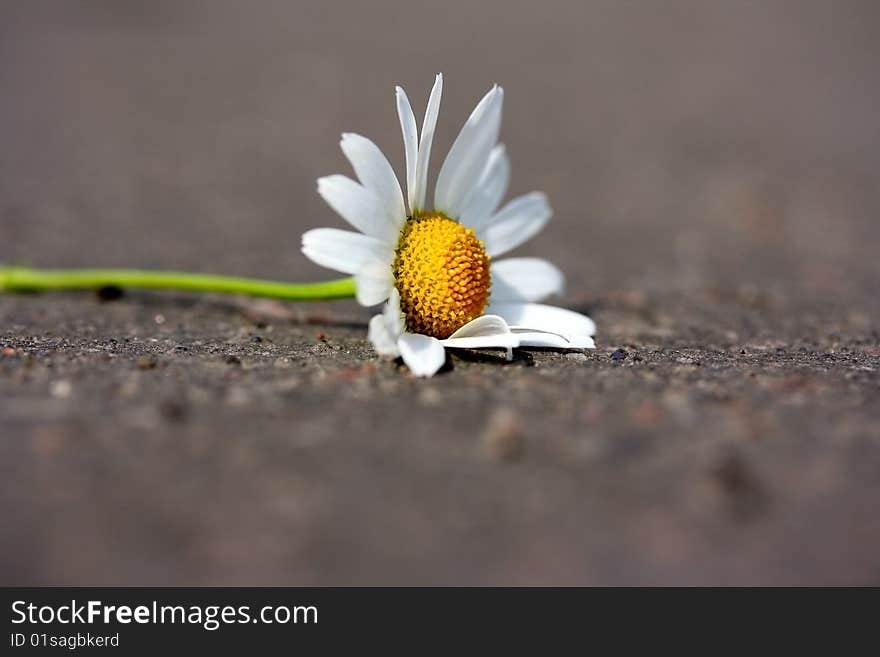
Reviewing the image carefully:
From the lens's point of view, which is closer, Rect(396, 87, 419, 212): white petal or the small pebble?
the small pebble

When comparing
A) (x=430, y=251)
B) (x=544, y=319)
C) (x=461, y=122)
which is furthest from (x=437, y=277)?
(x=461, y=122)

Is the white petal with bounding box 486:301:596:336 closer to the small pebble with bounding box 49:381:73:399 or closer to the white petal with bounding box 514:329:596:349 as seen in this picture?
the white petal with bounding box 514:329:596:349

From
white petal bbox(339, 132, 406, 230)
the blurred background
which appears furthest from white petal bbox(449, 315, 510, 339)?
the blurred background

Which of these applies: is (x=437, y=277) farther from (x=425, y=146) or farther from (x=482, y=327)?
(x=425, y=146)

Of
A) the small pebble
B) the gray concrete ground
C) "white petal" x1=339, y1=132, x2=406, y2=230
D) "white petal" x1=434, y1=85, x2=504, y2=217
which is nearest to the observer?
the gray concrete ground

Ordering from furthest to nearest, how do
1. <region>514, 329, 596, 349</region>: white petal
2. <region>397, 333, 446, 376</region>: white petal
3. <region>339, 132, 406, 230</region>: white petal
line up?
<region>514, 329, 596, 349</region>: white petal
<region>339, 132, 406, 230</region>: white petal
<region>397, 333, 446, 376</region>: white petal

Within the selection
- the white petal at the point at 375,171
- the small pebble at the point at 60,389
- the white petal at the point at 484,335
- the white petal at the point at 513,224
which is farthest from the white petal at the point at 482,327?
the small pebble at the point at 60,389
